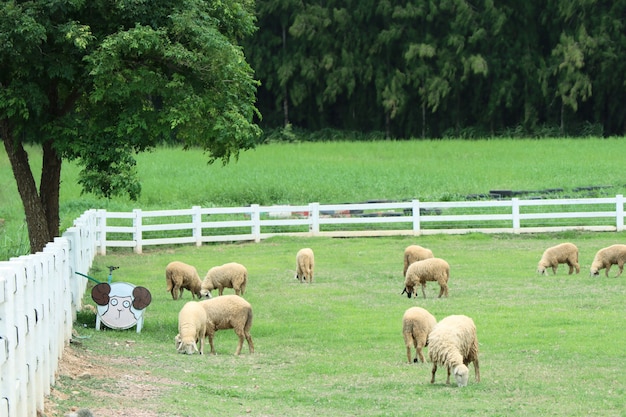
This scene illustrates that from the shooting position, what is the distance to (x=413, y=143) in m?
55.9

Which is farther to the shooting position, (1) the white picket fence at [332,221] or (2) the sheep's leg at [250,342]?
(1) the white picket fence at [332,221]

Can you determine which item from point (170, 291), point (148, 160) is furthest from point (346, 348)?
point (148, 160)

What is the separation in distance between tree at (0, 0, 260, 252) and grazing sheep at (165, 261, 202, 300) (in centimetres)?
166

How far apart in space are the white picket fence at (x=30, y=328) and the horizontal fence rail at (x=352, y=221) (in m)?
16.4

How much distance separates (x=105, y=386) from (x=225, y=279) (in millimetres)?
7698

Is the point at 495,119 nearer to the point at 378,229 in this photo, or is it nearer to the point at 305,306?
the point at 378,229

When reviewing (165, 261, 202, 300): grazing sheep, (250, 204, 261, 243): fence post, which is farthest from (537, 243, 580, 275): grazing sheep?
(250, 204, 261, 243): fence post

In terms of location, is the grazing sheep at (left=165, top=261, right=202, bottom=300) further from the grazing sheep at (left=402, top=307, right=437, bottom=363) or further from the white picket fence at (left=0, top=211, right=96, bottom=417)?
the grazing sheep at (left=402, top=307, right=437, bottom=363)

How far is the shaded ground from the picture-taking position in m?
9.55

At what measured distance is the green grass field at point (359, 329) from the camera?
1072 centimetres

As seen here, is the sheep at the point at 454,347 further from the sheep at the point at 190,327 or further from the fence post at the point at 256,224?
the fence post at the point at 256,224

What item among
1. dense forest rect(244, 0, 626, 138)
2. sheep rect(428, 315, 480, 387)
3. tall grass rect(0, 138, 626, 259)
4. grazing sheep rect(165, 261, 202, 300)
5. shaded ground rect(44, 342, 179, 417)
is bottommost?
shaded ground rect(44, 342, 179, 417)

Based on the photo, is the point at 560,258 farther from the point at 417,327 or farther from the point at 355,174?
the point at 355,174

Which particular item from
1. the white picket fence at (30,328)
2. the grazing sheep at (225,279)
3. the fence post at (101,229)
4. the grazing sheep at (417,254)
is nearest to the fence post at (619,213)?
the grazing sheep at (417,254)
